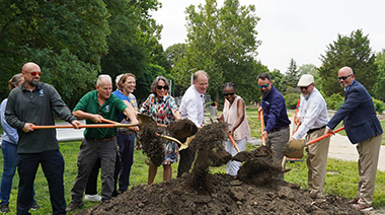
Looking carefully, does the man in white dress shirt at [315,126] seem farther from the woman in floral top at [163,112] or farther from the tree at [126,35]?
the tree at [126,35]

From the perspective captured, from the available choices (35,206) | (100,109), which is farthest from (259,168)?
(35,206)

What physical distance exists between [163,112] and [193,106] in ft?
1.58

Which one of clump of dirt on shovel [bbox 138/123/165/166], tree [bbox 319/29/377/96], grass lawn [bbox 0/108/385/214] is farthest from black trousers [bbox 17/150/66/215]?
tree [bbox 319/29/377/96]

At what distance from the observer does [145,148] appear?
3.81 metres

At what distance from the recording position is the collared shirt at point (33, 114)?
3689mm

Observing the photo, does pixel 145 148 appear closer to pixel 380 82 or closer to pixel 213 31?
pixel 213 31

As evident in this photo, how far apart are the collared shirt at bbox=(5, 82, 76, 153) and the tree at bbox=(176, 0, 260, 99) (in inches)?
1542

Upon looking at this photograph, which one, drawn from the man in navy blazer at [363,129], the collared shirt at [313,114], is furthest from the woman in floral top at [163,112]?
the man in navy blazer at [363,129]

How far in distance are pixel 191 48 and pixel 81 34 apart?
107ft

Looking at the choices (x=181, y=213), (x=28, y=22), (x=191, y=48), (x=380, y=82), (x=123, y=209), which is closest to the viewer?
(x=181, y=213)

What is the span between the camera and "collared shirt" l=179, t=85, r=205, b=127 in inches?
183

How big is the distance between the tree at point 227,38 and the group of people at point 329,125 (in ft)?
125

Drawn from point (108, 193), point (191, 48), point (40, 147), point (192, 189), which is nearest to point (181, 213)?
point (192, 189)

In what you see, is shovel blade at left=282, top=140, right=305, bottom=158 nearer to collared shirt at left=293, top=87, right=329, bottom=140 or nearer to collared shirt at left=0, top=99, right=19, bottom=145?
collared shirt at left=293, top=87, right=329, bottom=140
